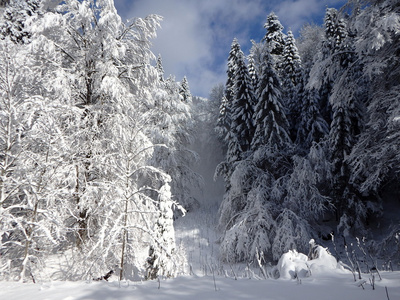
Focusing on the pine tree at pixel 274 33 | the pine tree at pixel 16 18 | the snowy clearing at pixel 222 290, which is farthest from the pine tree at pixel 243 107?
the snowy clearing at pixel 222 290

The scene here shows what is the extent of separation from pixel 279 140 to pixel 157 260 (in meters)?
9.53

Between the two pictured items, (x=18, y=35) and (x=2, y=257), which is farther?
(x=18, y=35)

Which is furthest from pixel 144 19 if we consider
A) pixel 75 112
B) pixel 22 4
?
pixel 22 4

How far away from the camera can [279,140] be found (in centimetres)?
1366

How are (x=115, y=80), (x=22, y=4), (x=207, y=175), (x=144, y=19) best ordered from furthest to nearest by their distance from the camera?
(x=207, y=175)
(x=22, y=4)
(x=144, y=19)
(x=115, y=80)

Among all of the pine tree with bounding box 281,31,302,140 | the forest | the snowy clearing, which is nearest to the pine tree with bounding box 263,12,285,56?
the pine tree with bounding box 281,31,302,140

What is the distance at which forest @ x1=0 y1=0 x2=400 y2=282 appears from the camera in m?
6.60

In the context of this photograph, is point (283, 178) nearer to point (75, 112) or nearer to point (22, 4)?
point (75, 112)

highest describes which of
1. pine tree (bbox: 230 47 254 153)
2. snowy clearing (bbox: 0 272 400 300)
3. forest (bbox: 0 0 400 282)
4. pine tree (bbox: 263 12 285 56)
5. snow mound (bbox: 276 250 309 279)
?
pine tree (bbox: 263 12 285 56)

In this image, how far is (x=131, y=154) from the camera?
24.2 feet

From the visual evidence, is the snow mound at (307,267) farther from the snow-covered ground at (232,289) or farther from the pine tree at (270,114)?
the pine tree at (270,114)

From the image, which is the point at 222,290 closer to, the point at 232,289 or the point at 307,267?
the point at 232,289

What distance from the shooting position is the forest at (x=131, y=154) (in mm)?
6602

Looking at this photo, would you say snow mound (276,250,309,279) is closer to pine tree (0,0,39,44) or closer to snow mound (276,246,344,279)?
snow mound (276,246,344,279)
